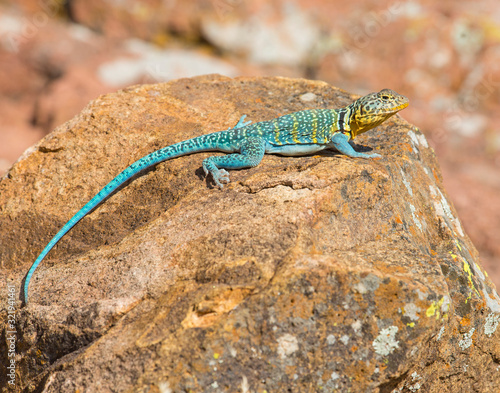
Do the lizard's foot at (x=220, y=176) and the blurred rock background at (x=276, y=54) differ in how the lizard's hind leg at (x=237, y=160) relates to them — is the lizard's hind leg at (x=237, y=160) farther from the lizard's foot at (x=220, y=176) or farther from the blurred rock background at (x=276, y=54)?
the blurred rock background at (x=276, y=54)

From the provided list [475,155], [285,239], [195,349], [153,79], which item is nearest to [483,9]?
[475,155]

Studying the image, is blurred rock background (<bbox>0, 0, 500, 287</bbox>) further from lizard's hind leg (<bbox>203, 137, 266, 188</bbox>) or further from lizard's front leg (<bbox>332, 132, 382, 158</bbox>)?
lizard's hind leg (<bbox>203, 137, 266, 188</bbox>)

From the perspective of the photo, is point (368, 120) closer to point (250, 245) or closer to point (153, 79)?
point (250, 245)

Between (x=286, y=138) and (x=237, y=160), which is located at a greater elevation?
(x=286, y=138)

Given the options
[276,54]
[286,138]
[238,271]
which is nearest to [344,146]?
[286,138]

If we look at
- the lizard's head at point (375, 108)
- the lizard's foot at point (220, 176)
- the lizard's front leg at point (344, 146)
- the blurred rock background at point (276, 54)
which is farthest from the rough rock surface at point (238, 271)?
the blurred rock background at point (276, 54)

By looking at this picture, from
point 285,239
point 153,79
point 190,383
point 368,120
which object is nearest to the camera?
point 190,383

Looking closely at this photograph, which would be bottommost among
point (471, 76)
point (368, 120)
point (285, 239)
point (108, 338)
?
point (108, 338)

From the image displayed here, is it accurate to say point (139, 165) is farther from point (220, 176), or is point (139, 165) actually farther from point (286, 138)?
point (286, 138)
